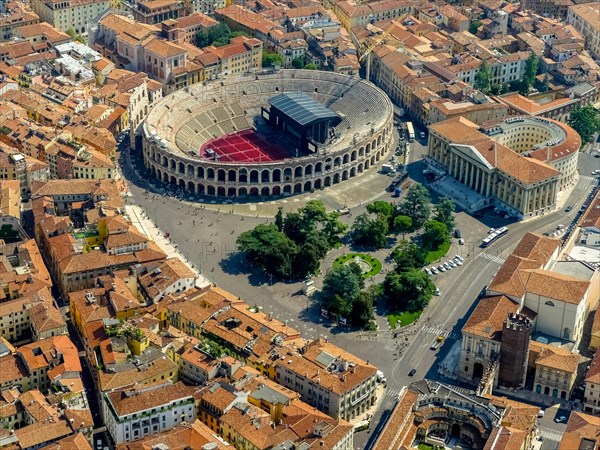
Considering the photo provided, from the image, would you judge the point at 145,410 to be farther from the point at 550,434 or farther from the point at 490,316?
the point at 550,434

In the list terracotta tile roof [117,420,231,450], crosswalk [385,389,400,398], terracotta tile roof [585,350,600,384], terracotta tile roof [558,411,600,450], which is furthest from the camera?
crosswalk [385,389,400,398]

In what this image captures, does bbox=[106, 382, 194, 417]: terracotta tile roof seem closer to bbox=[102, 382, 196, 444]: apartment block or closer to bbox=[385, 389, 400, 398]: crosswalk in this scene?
bbox=[102, 382, 196, 444]: apartment block

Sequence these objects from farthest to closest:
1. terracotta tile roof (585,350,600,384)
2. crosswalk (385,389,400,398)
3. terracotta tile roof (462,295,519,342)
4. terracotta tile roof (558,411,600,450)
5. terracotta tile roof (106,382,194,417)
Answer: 1. terracotta tile roof (462,295,519,342)
2. crosswalk (385,389,400,398)
3. terracotta tile roof (585,350,600,384)
4. terracotta tile roof (106,382,194,417)
5. terracotta tile roof (558,411,600,450)

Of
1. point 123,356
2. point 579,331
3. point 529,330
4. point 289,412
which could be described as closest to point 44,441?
point 123,356

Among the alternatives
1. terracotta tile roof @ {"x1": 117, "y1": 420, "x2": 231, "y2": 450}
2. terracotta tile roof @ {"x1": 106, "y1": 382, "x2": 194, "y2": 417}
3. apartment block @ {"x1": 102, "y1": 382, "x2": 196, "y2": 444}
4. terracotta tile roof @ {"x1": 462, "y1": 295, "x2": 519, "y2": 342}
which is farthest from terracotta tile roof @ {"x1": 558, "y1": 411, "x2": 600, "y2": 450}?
terracotta tile roof @ {"x1": 106, "y1": 382, "x2": 194, "y2": 417}

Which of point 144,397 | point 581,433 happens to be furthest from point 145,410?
point 581,433

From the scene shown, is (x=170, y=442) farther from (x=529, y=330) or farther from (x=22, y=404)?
(x=529, y=330)
